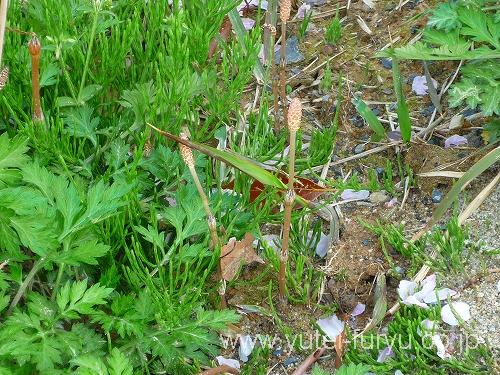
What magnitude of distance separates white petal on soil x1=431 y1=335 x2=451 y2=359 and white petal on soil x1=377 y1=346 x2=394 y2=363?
0.44 feet

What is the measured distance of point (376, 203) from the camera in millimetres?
2814

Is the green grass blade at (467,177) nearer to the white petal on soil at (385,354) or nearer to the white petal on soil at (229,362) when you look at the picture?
the white petal on soil at (385,354)

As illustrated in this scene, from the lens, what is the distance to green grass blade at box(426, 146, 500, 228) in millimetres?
2559

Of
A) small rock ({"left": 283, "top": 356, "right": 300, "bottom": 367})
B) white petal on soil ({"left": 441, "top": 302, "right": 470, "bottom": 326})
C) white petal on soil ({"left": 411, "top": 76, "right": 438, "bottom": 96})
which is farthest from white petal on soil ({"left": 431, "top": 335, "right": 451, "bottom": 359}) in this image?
white petal on soil ({"left": 411, "top": 76, "right": 438, "bottom": 96})

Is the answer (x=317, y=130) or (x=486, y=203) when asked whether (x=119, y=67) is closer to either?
(x=317, y=130)

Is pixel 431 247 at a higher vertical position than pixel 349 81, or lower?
lower

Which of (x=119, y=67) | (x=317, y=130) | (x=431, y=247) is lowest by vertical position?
(x=431, y=247)

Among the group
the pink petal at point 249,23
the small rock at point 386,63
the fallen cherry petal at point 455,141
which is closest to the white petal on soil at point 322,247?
the fallen cherry petal at point 455,141

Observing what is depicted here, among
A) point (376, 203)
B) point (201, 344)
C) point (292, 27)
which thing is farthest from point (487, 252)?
point (292, 27)

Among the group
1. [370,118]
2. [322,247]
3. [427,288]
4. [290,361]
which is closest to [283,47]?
[370,118]

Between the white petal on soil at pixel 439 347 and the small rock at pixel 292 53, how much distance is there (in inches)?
59.0

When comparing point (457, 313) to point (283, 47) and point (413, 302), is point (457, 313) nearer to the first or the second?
point (413, 302)

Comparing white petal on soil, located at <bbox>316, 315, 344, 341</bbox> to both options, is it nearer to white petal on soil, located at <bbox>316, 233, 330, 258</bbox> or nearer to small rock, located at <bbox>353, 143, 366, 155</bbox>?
white petal on soil, located at <bbox>316, 233, 330, 258</bbox>

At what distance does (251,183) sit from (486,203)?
2.62 feet
